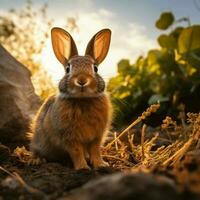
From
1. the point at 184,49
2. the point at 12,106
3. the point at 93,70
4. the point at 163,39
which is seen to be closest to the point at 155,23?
the point at 163,39

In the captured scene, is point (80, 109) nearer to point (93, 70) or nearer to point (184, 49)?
point (93, 70)

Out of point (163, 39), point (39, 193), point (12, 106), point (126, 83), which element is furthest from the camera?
point (126, 83)

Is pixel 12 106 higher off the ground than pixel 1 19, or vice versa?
pixel 1 19

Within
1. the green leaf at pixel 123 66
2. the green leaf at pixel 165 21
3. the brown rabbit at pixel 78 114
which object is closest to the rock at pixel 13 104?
the brown rabbit at pixel 78 114

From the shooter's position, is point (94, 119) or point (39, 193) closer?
point (39, 193)

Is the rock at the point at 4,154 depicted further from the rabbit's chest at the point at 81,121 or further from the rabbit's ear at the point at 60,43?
the rabbit's ear at the point at 60,43

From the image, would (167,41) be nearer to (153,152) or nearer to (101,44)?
(101,44)

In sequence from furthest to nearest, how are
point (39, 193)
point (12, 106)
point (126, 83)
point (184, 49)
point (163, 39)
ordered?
point (126, 83), point (163, 39), point (184, 49), point (12, 106), point (39, 193)

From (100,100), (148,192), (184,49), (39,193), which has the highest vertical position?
(184,49)
